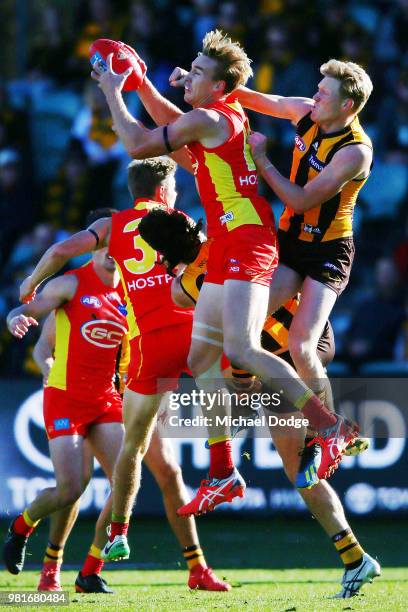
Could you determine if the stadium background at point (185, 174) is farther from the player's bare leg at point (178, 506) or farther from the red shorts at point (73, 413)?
the player's bare leg at point (178, 506)

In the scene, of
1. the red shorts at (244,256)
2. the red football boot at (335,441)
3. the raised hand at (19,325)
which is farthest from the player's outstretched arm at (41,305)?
the red football boot at (335,441)

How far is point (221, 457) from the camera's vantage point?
7.72 meters

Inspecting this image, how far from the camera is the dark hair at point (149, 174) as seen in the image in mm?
8500

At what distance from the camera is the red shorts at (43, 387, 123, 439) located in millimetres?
8703

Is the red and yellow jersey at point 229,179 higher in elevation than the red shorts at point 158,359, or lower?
higher

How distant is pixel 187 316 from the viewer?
27.5ft

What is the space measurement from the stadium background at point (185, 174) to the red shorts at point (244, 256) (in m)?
3.91

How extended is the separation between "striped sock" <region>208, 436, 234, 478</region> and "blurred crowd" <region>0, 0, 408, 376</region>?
428cm

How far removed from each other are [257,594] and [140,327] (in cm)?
186

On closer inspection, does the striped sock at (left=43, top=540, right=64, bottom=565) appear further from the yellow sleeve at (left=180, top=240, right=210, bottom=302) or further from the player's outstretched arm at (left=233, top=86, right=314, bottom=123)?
the player's outstretched arm at (left=233, top=86, right=314, bottom=123)

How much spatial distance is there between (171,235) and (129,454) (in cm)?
140

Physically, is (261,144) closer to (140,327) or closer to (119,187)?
(140,327)

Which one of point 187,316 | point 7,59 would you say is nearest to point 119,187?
point 7,59
